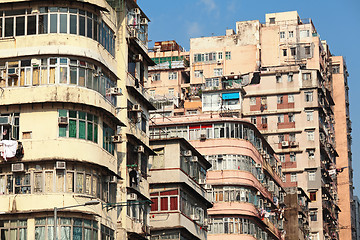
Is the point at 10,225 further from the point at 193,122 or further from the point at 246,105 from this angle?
the point at 246,105

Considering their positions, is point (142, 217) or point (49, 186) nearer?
point (49, 186)

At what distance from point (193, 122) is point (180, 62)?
160 feet

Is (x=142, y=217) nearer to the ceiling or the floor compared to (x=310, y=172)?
nearer to the floor

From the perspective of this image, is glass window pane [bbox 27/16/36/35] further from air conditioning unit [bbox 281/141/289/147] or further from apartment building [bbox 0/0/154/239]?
air conditioning unit [bbox 281/141/289/147]

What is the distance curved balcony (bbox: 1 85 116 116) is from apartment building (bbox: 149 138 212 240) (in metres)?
13.4

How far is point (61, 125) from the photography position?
41.3 metres

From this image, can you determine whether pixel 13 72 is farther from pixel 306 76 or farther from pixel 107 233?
pixel 306 76

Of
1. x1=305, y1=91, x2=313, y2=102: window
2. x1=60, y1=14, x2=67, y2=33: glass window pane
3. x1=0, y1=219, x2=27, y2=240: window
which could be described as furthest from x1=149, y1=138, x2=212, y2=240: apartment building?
x1=305, y1=91, x2=313, y2=102: window

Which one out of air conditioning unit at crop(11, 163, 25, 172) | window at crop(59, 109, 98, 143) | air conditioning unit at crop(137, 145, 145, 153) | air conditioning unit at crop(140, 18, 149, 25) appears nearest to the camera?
air conditioning unit at crop(11, 163, 25, 172)

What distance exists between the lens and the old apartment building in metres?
99.9

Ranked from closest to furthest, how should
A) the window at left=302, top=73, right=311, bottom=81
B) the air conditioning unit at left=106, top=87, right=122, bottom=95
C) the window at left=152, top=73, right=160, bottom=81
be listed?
the air conditioning unit at left=106, top=87, right=122, bottom=95 < the window at left=302, top=73, right=311, bottom=81 < the window at left=152, top=73, right=160, bottom=81

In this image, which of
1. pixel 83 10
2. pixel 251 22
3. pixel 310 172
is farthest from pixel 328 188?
pixel 83 10

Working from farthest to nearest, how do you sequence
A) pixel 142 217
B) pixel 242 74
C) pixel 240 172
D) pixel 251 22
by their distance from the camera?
pixel 251 22 → pixel 242 74 → pixel 240 172 → pixel 142 217

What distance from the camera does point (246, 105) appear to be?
333 feet
